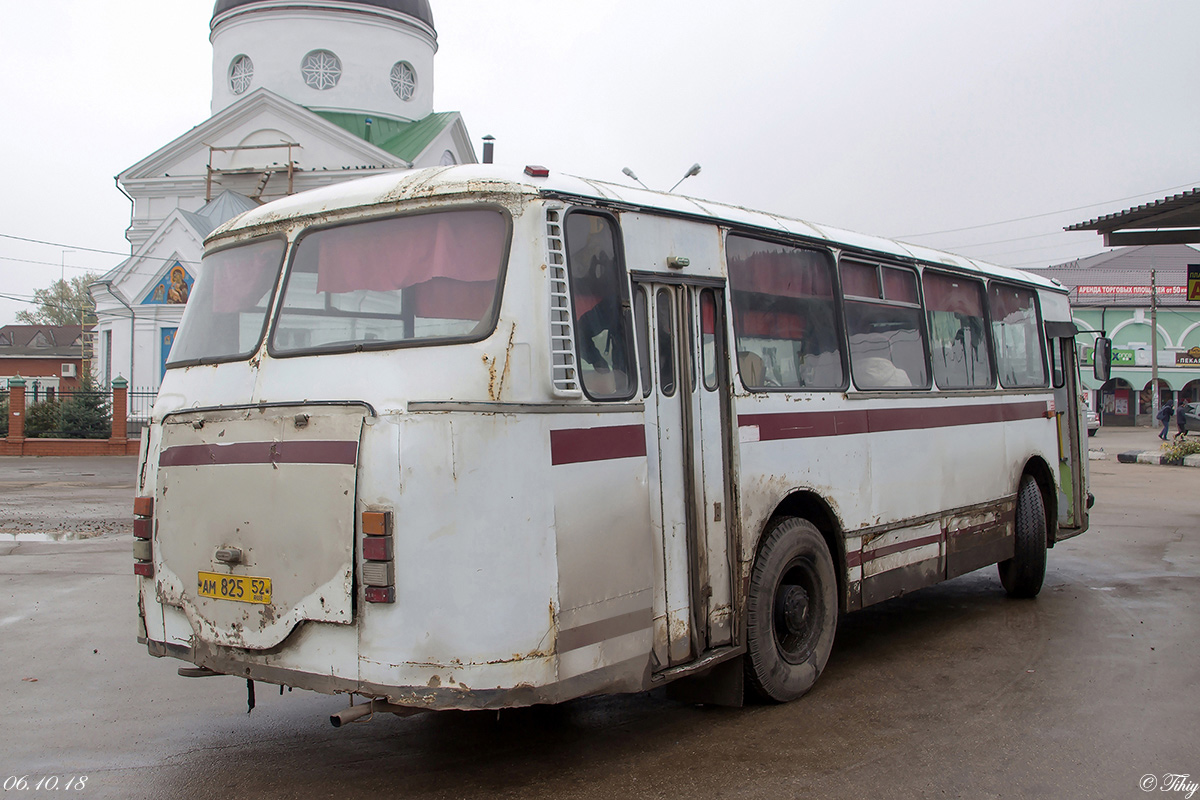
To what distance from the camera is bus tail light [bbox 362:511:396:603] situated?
13.7ft

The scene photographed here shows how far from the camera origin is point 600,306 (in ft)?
15.8

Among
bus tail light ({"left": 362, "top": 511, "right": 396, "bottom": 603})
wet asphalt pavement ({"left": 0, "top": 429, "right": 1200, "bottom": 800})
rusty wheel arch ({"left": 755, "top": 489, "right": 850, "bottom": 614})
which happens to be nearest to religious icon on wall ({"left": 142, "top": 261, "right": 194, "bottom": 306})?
wet asphalt pavement ({"left": 0, "top": 429, "right": 1200, "bottom": 800})

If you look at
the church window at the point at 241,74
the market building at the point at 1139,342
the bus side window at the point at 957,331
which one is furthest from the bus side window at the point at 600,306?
the market building at the point at 1139,342

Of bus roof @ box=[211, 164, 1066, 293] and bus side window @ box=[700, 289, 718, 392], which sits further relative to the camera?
bus side window @ box=[700, 289, 718, 392]

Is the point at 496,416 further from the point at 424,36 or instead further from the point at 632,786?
the point at 424,36

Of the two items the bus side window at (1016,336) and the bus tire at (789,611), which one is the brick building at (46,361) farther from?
the bus tire at (789,611)

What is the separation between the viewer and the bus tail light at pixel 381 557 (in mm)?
4164

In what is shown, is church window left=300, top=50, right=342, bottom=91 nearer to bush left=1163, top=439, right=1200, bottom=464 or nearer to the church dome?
the church dome

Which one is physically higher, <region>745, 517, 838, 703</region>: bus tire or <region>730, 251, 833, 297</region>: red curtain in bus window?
<region>730, 251, 833, 297</region>: red curtain in bus window

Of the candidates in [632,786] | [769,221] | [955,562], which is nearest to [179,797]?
[632,786]

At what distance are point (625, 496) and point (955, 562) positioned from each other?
13.5 feet

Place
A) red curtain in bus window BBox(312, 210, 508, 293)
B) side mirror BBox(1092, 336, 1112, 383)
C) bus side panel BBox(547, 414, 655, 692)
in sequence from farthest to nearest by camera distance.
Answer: side mirror BBox(1092, 336, 1112, 383) → red curtain in bus window BBox(312, 210, 508, 293) → bus side panel BBox(547, 414, 655, 692)

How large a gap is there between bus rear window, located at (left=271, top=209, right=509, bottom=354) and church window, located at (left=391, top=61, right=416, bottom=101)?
38.3m

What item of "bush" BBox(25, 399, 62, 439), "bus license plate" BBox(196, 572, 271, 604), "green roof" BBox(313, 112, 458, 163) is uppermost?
"green roof" BBox(313, 112, 458, 163)
